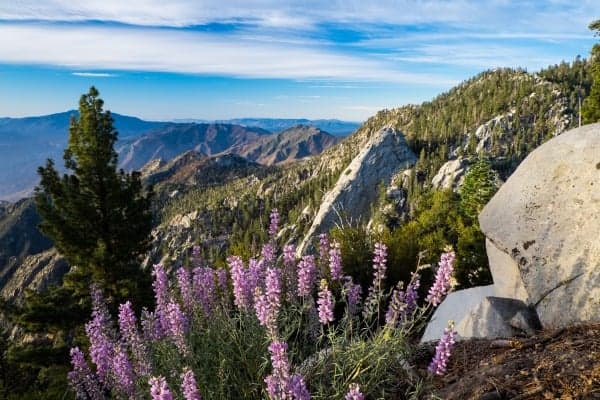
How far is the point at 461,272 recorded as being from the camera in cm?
1333

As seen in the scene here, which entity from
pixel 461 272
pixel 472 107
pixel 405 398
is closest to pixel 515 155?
pixel 472 107

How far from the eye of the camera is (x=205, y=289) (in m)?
5.84

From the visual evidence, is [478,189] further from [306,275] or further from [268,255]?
[306,275]

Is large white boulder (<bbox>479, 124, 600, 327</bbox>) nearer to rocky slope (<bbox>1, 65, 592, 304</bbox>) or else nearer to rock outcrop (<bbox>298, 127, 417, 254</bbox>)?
rock outcrop (<bbox>298, 127, 417, 254</bbox>)

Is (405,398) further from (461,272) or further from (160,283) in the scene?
(461,272)

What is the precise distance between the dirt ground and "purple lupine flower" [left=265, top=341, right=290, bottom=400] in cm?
223

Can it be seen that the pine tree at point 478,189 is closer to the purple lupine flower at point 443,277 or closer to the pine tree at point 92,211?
the pine tree at point 92,211

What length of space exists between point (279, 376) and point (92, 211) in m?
19.2

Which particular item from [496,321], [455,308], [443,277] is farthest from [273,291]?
[455,308]

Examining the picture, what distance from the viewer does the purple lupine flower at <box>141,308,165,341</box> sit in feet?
17.6

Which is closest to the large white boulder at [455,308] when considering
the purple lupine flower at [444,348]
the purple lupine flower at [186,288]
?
the purple lupine flower at [444,348]

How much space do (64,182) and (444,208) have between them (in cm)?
2048

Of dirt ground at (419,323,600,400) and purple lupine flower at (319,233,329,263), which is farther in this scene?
purple lupine flower at (319,233,329,263)

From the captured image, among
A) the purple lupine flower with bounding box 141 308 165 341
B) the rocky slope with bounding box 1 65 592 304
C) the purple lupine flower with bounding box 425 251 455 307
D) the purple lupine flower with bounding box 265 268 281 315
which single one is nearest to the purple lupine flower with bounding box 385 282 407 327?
the purple lupine flower with bounding box 425 251 455 307
